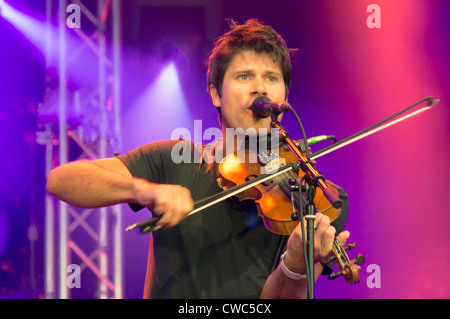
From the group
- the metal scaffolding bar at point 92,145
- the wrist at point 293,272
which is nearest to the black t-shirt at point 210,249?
the wrist at point 293,272

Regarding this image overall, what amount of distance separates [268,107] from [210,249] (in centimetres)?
72

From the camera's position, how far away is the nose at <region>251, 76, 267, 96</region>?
2.29 metres

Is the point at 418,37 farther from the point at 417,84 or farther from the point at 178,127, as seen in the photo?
the point at 178,127

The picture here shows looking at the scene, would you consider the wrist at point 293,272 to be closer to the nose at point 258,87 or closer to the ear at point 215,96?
the nose at point 258,87

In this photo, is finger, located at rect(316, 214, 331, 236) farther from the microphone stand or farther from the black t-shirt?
the black t-shirt

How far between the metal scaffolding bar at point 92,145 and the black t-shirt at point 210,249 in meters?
2.57

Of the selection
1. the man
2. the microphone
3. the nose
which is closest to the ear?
the man

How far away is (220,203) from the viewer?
2.23 metres

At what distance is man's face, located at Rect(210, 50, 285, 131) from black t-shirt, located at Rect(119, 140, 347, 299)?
330 millimetres

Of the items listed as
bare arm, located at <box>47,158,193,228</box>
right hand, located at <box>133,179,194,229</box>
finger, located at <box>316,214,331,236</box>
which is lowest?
finger, located at <box>316,214,331,236</box>

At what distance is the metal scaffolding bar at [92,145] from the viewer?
457cm

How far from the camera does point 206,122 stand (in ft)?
16.7
